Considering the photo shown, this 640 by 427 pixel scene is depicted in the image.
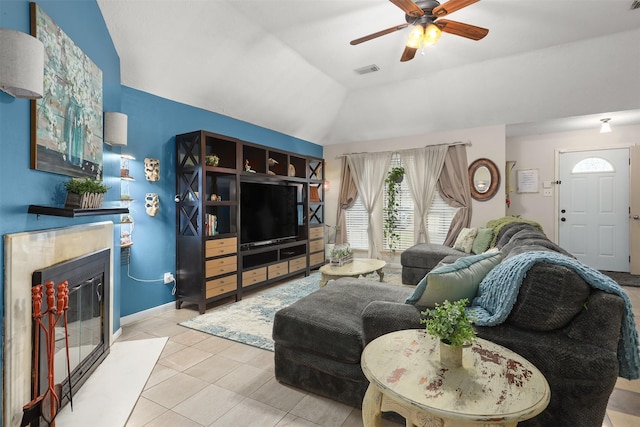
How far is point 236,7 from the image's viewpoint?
3123mm

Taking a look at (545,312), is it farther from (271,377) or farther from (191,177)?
(191,177)

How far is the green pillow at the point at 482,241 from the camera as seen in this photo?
14.3ft

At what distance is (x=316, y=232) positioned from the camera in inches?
220

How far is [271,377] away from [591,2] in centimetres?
452

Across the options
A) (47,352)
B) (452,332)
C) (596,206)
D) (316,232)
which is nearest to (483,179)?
(596,206)

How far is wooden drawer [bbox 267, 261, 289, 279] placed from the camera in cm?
450

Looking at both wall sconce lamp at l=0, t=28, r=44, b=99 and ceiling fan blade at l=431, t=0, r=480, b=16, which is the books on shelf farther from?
ceiling fan blade at l=431, t=0, r=480, b=16

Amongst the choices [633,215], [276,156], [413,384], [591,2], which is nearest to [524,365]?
[413,384]

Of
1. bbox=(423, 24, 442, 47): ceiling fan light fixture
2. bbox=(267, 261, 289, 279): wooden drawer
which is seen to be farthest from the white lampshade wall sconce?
bbox=(423, 24, 442, 47): ceiling fan light fixture

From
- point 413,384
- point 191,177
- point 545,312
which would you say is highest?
point 191,177

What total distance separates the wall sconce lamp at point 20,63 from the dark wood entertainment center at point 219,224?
201cm

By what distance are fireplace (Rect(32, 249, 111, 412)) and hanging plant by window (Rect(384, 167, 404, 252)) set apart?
4668mm

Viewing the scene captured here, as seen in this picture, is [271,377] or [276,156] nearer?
[271,377]

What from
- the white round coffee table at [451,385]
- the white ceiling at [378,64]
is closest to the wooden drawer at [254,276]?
the white ceiling at [378,64]
